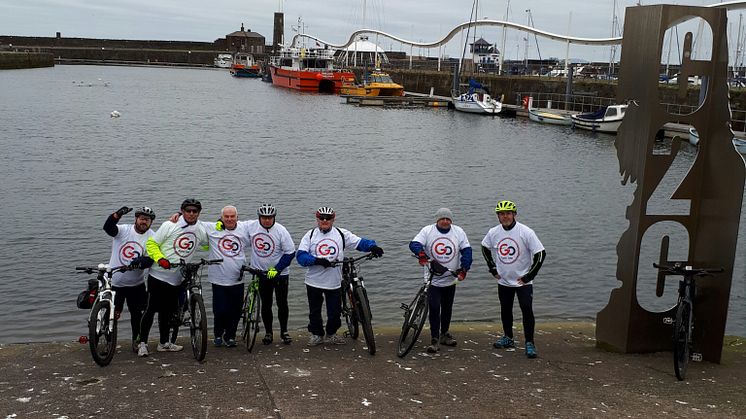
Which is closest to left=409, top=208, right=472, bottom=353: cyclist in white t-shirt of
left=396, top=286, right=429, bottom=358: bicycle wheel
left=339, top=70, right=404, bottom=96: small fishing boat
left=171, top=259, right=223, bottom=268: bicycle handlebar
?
left=396, top=286, right=429, bottom=358: bicycle wheel

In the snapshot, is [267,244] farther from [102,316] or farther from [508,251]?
[508,251]

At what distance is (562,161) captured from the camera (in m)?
40.5

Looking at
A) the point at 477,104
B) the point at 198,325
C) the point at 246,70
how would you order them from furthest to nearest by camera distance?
the point at 246,70 < the point at 477,104 < the point at 198,325

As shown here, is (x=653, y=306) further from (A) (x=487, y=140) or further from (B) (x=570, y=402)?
(A) (x=487, y=140)

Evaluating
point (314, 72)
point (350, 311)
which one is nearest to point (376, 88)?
point (314, 72)

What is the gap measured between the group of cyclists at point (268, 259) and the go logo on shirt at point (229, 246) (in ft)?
0.04

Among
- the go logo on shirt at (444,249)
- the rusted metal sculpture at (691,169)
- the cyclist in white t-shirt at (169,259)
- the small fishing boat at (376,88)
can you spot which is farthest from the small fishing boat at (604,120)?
the cyclist in white t-shirt at (169,259)

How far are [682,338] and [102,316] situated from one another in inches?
230

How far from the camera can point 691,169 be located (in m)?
9.12

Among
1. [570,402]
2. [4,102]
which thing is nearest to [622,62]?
[570,402]

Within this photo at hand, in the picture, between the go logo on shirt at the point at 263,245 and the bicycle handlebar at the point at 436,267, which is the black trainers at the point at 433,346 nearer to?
the bicycle handlebar at the point at 436,267

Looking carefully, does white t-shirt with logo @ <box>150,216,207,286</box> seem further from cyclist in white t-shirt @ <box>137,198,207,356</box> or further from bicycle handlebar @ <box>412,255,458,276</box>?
bicycle handlebar @ <box>412,255,458,276</box>

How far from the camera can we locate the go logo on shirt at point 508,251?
9242mm

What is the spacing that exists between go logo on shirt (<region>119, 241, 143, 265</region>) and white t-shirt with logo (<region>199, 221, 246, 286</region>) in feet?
2.45
